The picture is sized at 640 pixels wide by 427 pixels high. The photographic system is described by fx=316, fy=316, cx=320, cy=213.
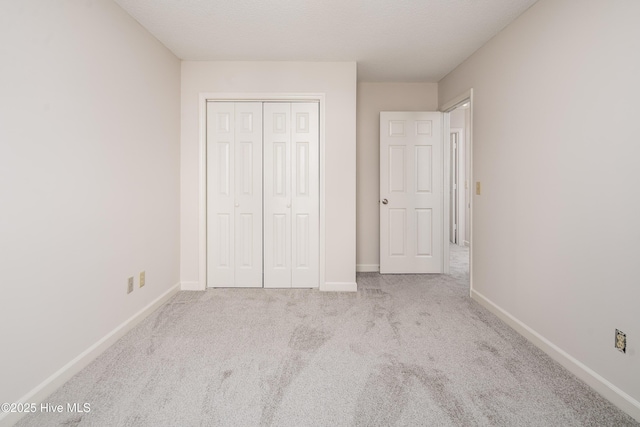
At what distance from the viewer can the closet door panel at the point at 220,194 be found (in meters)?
3.41

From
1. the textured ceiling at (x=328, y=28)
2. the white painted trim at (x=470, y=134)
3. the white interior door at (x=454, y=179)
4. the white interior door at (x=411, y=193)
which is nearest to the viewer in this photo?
the textured ceiling at (x=328, y=28)

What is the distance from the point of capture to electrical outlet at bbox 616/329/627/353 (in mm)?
1597

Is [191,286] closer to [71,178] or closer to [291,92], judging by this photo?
[71,178]

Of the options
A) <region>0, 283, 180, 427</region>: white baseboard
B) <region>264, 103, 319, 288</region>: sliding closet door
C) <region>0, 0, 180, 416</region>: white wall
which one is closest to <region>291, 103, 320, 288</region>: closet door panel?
<region>264, 103, 319, 288</region>: sliding closet door

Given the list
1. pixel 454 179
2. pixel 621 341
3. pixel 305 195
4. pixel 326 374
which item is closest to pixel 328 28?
pixel 305 195

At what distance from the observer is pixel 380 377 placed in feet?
5.96

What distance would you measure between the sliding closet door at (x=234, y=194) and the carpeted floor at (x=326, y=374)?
2.14 ft

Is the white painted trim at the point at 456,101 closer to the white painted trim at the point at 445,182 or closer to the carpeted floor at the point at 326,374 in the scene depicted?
the white painted trim at the point at 445,182

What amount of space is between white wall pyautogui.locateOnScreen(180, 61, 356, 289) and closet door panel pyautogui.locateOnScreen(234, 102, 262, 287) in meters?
0.29

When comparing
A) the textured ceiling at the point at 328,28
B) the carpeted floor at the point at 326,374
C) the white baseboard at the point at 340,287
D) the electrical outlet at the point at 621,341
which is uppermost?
the textured ceiling at the point at 328,28

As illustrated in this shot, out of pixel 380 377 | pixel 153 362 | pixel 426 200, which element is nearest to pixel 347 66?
pixel 426 200

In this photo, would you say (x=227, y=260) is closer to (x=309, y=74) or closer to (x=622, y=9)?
(x=309, y=74)

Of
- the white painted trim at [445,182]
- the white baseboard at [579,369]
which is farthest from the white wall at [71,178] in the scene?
the white painted trim at [445,182]

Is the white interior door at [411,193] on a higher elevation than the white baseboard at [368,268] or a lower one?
higher
